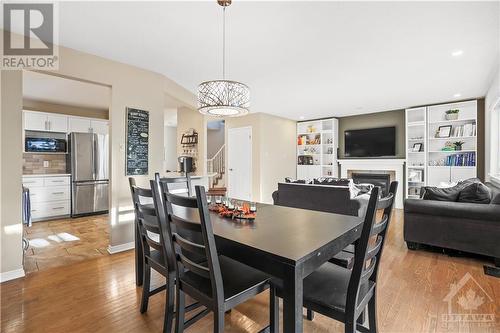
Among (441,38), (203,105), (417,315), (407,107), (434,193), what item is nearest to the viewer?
(417,315)

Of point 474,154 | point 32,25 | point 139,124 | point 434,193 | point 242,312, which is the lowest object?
point 242,312

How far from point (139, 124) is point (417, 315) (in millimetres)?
3617

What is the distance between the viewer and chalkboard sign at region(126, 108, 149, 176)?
3.34 metres

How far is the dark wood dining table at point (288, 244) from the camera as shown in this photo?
1058mm

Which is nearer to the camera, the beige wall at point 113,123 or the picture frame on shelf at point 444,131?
the beige wall at point 113,123

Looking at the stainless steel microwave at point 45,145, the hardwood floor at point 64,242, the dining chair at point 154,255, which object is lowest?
the hardwood floor at point 64,242

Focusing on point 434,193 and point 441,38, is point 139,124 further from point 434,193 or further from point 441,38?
point 434,193

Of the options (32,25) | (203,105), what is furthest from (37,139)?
(203,105)

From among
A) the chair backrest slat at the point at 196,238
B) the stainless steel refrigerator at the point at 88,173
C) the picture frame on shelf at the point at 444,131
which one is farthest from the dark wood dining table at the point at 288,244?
the picture frame on shelf at the point at 444,131

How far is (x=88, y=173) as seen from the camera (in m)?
5.28

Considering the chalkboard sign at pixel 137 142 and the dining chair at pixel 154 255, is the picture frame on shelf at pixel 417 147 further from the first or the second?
the dining chair at pixel 154 255

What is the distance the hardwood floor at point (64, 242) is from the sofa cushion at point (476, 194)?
459cm

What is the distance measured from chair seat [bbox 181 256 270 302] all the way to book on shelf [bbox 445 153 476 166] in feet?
19.6

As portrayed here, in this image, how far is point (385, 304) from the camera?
2051mm
